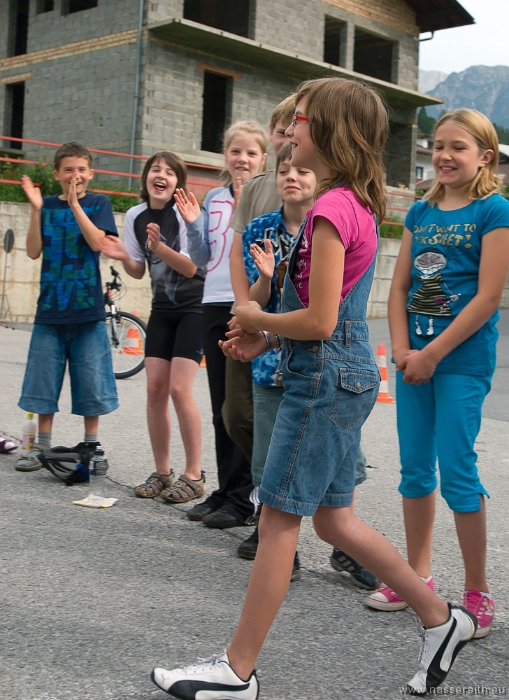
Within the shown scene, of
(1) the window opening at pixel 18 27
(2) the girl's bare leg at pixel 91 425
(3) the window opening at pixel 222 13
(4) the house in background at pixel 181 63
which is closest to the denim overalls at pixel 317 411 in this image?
(2) the girl's bare leg at pixel 91 425

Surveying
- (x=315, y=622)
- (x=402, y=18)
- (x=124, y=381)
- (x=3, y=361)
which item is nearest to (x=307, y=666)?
(x=315, y=622)

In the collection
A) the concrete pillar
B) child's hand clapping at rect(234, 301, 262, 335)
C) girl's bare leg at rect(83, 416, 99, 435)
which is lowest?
girl's bare leg at rect(83, 416, 99, 435)

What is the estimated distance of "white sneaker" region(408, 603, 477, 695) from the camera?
243cm

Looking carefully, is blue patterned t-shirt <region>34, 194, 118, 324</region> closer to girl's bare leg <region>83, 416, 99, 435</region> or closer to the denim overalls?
girl's bare leg <region>83, 416, 99, 435</region>

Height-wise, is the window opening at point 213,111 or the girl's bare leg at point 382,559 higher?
the window opening at point 213,111

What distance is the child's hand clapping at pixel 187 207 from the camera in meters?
4.04

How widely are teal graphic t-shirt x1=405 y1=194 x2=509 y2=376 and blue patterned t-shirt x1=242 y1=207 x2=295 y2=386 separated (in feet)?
1.79

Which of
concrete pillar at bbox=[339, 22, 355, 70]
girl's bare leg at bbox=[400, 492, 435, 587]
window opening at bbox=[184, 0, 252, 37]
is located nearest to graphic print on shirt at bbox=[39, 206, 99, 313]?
girl's bare leg at bbox=[400, 492, 435, 587]

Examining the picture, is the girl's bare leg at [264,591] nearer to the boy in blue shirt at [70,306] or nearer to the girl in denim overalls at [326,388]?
the girl in denim overalls at [326,388]

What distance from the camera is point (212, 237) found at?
4.28m

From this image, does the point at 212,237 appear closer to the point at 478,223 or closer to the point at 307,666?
the point at 478,223

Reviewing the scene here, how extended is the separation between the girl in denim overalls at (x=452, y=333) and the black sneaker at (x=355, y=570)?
19 centimetres

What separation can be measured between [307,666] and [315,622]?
362 mm

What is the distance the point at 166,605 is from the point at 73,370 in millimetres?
2198
